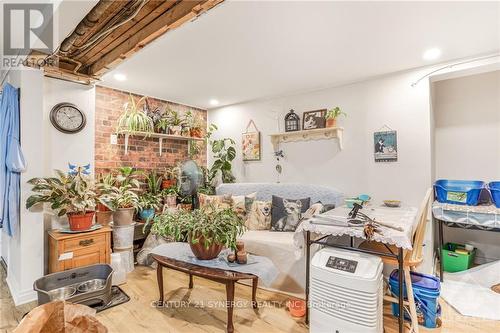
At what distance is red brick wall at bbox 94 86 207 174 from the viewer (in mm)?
3314

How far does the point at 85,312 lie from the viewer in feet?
3.45

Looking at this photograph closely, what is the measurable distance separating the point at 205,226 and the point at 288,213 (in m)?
1.39

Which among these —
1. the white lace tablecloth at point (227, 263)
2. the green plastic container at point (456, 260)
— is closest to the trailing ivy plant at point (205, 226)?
the white lace tablecloth at point (227, 263)

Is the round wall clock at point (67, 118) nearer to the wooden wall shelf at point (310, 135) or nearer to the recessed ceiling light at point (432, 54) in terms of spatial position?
the wooden wall shelf at point (310, 135)

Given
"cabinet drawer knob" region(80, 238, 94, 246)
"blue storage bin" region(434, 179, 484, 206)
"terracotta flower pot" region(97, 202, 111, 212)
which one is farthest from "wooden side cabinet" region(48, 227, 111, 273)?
"blue storage bin" region(434, 179, 484, 206)

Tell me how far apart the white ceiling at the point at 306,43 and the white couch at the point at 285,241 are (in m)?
1.40

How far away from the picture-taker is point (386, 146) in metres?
3.00

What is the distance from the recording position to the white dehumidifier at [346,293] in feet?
5.10

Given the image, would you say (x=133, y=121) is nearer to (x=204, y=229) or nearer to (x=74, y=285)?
(x=74, y=285)

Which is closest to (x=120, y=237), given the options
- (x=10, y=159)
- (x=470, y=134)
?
(x=10, y=159)

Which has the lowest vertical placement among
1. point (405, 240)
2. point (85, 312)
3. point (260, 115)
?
point (85, 312)

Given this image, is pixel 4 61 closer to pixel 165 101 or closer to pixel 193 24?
pixel 165 101

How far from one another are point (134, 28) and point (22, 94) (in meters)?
1.35

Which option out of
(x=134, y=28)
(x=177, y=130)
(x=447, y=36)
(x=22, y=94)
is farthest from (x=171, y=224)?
(x=447, y=36)
